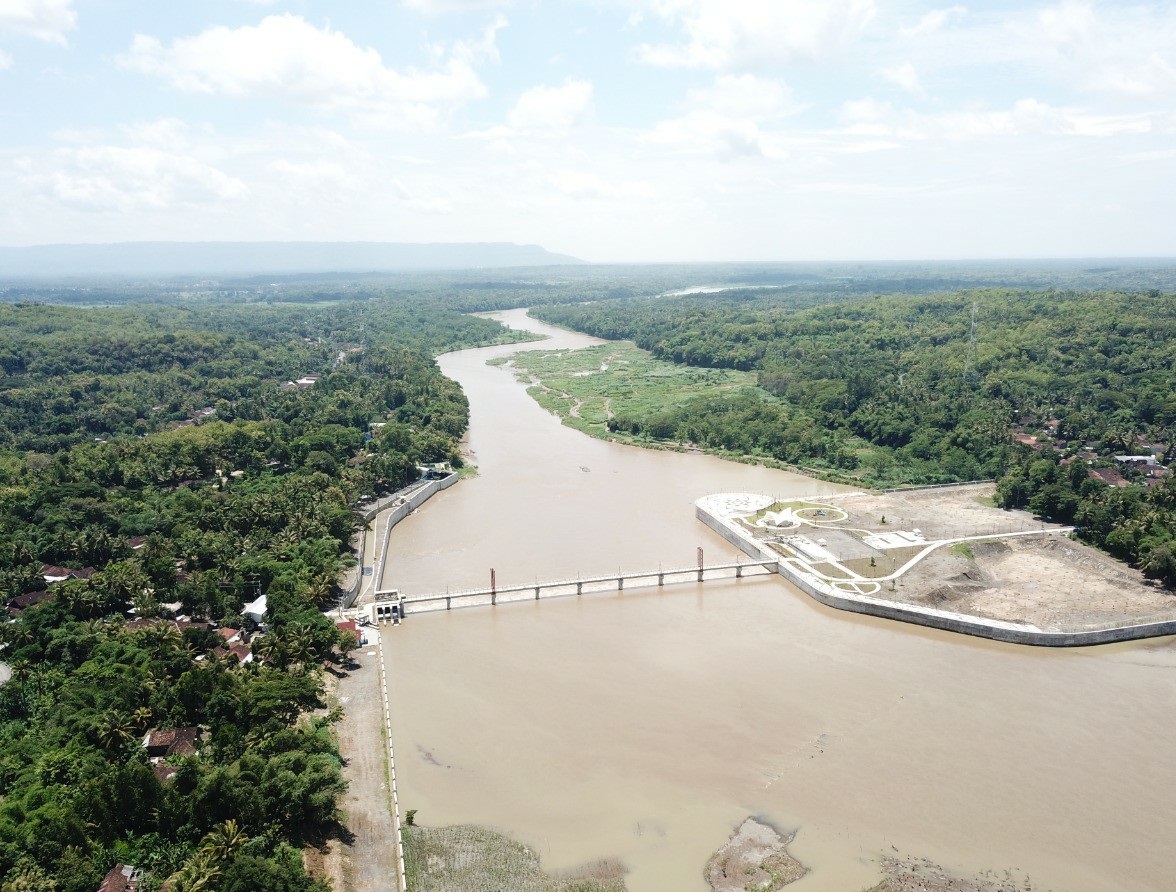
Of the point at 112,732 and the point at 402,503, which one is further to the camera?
Result: the point at 402,503

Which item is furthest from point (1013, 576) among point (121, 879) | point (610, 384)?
point (610, 384)

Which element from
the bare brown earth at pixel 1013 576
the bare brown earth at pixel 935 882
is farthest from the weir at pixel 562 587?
the bare brown earth at pixel 935 882

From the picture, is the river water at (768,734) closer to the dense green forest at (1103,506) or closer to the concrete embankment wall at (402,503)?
the concrete embankment wall at (402,503)

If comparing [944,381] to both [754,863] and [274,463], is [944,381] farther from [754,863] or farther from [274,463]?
[754,863]

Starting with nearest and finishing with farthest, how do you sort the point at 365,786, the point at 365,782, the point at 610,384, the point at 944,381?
the point at 365,786, the point at 365,782, the point at 944,381, the point at 610,384

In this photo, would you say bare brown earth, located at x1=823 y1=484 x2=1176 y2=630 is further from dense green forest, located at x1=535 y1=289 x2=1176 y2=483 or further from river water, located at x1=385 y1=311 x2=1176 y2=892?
dense green forest, located at x1=535 y1=289 x2=1176 y2=483

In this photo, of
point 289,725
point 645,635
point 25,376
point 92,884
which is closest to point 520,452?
point 645,635
